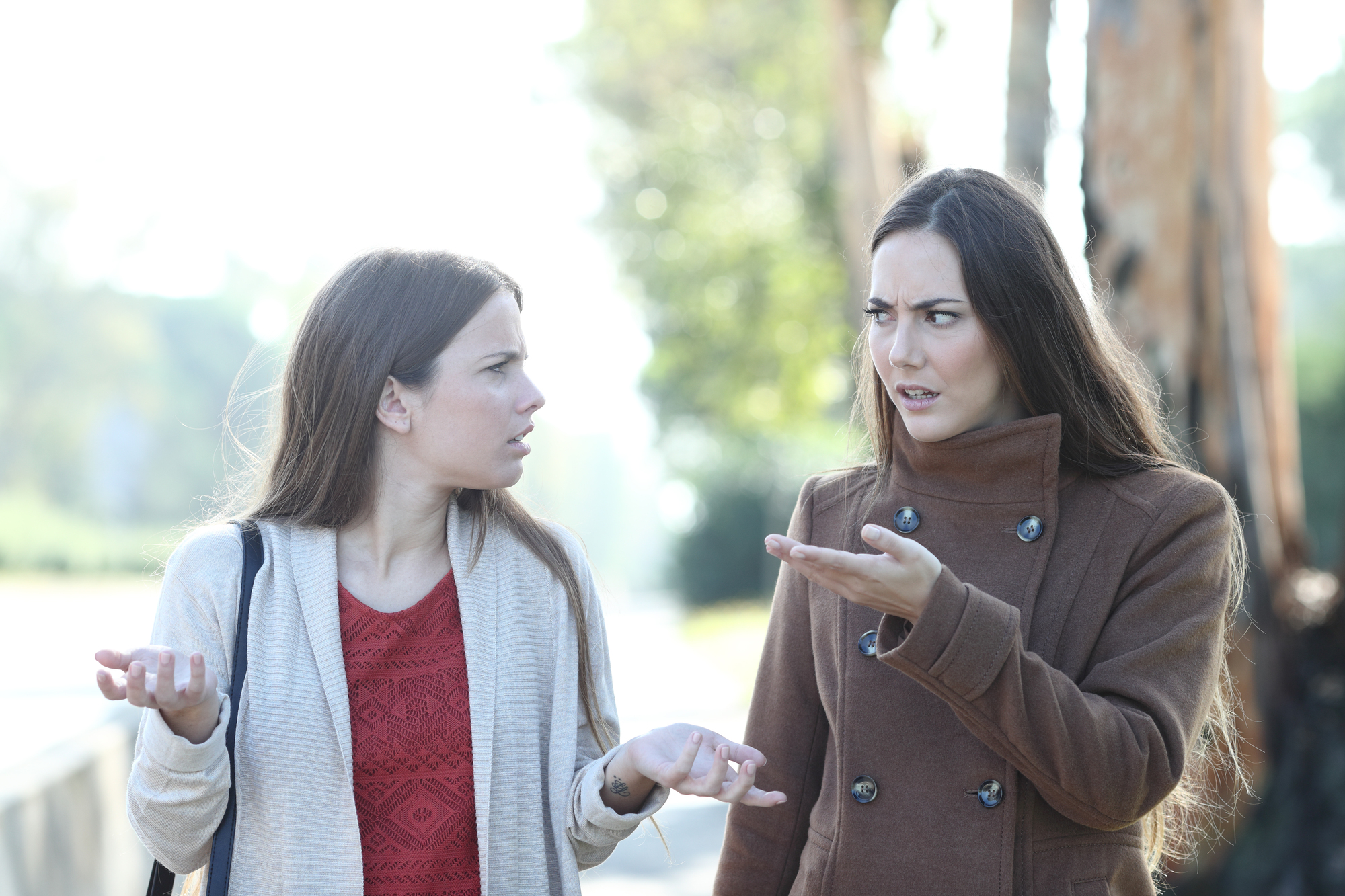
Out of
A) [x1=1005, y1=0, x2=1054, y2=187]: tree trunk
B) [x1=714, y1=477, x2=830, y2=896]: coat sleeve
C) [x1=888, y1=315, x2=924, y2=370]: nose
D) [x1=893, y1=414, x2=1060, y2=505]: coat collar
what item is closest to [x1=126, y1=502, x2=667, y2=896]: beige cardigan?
[x1=714, y1=477, x2=830, y2=896]: coat sleeve

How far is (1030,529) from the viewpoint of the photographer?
234cm

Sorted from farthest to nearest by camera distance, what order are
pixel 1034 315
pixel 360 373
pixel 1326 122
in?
pixel 1326 122
pixel 360 373
pixel 1034 315

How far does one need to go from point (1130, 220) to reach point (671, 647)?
558 inches

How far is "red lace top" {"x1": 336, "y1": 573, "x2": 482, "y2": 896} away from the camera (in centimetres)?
245

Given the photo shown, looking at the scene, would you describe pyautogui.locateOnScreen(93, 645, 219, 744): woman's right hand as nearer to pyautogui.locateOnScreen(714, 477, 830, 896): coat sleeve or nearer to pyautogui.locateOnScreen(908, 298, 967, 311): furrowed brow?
pyautogui.locateOnScreen(714, 477, 830, 896): coat sleeve

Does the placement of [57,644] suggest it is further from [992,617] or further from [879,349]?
[992,617]

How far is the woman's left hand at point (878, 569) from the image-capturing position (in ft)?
6.25

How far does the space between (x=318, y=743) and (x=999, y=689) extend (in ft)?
4.50

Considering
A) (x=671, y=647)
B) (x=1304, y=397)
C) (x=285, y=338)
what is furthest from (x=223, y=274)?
(x=285, y=338)

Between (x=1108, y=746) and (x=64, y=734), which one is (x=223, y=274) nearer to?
(x=64, y=734)

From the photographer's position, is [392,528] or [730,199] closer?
[392,528]

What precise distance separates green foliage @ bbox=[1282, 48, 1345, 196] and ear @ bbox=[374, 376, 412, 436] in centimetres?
4002

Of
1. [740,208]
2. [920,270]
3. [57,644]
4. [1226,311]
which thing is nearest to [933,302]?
[920,270]

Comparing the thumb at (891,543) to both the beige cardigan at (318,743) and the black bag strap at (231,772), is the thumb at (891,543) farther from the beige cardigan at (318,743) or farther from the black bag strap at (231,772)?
the black bag strap at (231,772)
